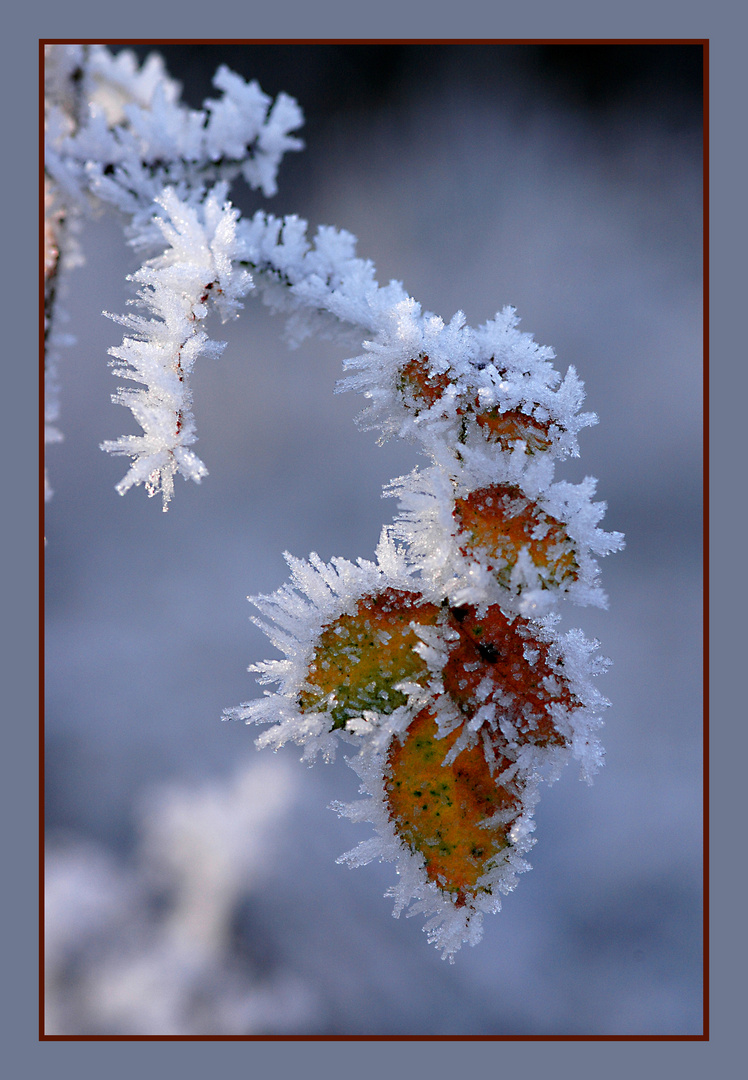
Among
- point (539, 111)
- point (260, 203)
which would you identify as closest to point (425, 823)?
point (260, 203)

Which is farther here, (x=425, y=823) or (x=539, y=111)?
(x=539, y=111)

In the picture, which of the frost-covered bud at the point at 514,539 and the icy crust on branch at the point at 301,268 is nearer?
the frost-covered bud at the point at 514,539

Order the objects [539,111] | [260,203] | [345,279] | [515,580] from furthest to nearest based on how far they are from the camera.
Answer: [539,111], [260,203], [345,279], [515,580]

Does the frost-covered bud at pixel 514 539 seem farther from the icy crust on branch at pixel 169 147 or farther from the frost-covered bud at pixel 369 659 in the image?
the icy crust on branch at pixel 169 147

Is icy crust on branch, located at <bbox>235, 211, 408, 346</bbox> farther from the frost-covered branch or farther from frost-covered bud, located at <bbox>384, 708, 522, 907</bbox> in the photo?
frost-covered bud, located at <bbox>384, 708, 522, 907</bbox>

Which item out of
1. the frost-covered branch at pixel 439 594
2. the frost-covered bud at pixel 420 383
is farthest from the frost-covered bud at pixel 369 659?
the frost-covered bud at pixel 420 383

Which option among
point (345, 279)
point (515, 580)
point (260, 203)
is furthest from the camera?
point (260, 203)

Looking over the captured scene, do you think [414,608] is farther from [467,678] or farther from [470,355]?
[470,355]
